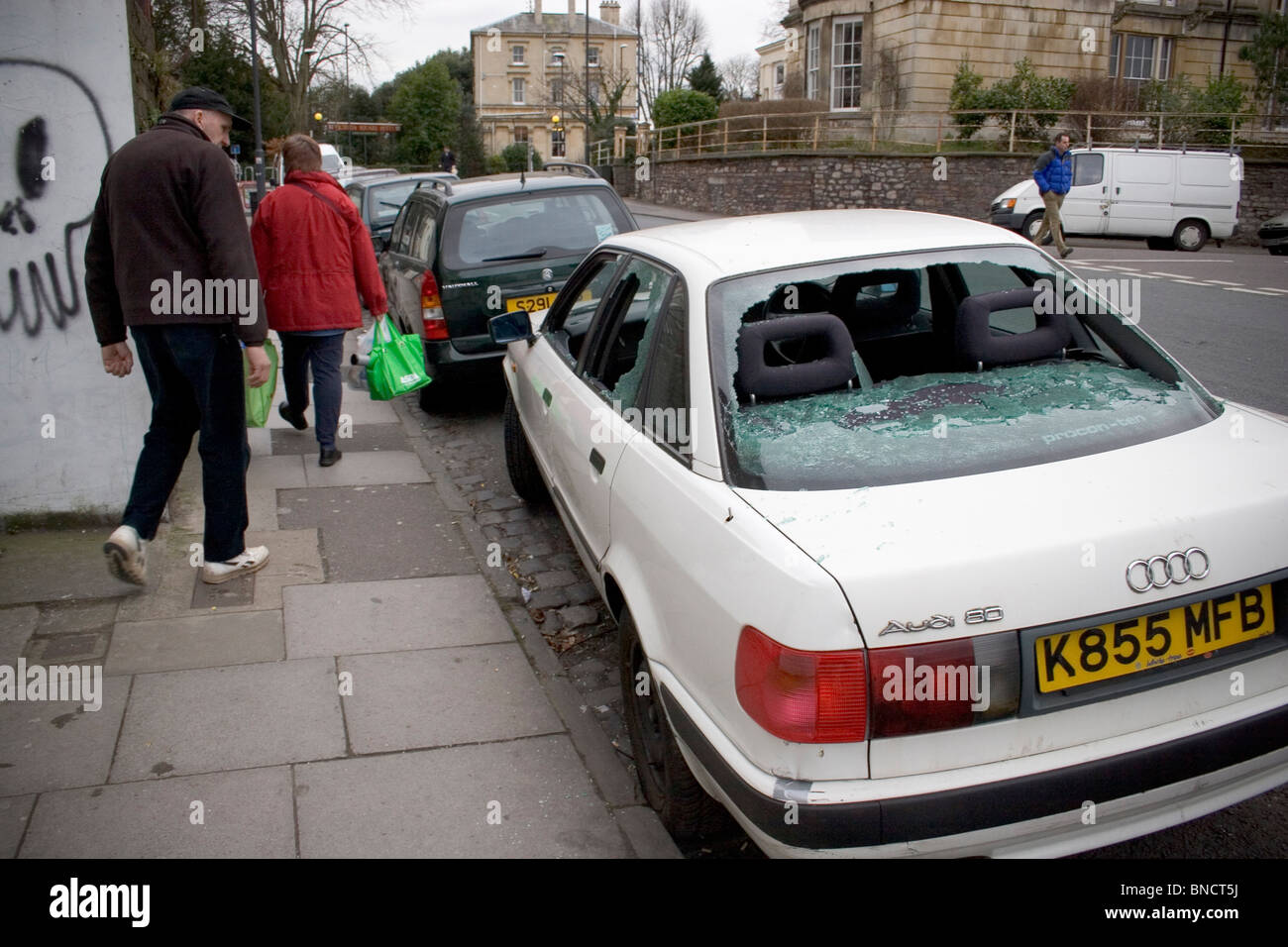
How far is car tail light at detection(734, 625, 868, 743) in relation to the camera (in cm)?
216

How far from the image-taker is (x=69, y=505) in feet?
17.1

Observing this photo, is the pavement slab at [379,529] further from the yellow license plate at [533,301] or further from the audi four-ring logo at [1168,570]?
the audi four-ring logo at [1168,570]

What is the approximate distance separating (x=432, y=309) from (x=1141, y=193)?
64.0ft

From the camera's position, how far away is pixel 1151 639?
231 cm

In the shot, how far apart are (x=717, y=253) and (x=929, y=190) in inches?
1122

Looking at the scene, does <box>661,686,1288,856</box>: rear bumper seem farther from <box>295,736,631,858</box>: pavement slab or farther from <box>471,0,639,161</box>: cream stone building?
<box>471,0,639,161</box>: cream stone building

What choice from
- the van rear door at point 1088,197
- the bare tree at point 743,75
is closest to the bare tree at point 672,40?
the bare tree at point 743,75

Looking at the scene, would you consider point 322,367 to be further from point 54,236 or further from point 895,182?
point 895,182

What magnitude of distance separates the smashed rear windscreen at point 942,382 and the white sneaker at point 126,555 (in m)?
2.78
